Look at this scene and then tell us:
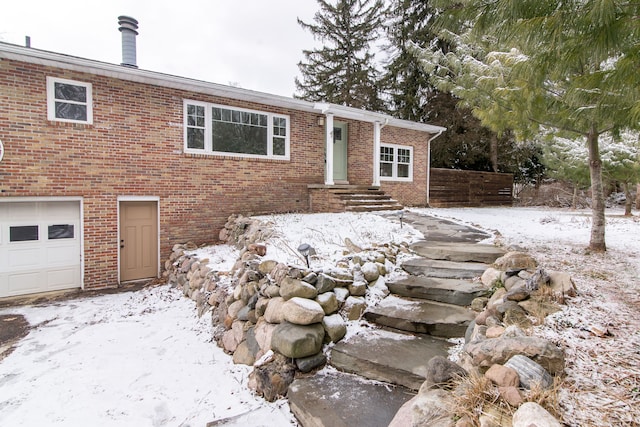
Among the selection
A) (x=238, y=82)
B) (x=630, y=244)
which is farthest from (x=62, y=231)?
(x=238, y=82)

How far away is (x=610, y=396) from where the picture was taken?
168cm

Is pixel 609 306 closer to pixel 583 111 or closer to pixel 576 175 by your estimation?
pixel 583 111

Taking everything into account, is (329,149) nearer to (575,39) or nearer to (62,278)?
(62,278)

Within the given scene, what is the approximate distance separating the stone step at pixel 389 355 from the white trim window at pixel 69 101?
6.65 metres

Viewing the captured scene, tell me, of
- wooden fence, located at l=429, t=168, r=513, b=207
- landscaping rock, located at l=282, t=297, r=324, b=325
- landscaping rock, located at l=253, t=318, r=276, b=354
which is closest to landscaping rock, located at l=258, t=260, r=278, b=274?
landscaping rock, located at l=253, t=318, r=276, b=354

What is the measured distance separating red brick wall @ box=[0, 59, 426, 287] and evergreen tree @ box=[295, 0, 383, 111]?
10.6m

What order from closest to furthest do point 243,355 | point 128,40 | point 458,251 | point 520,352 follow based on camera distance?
point 520,352
point 243,355
point 458,251
point 128,40

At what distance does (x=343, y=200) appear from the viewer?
877cm

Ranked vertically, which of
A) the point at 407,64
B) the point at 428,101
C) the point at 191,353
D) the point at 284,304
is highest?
the point at 407,64

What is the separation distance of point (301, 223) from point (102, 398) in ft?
14.4

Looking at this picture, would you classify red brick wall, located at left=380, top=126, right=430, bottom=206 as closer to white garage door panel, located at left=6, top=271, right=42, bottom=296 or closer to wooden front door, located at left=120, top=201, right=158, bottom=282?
wooden front door, located at left=120, top=201, right=158, bottom=282

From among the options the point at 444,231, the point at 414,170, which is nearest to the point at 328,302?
the point at 444,231

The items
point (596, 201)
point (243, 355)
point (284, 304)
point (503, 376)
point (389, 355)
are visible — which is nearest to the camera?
point (503, 376)

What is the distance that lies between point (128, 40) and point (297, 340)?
28.1ft
